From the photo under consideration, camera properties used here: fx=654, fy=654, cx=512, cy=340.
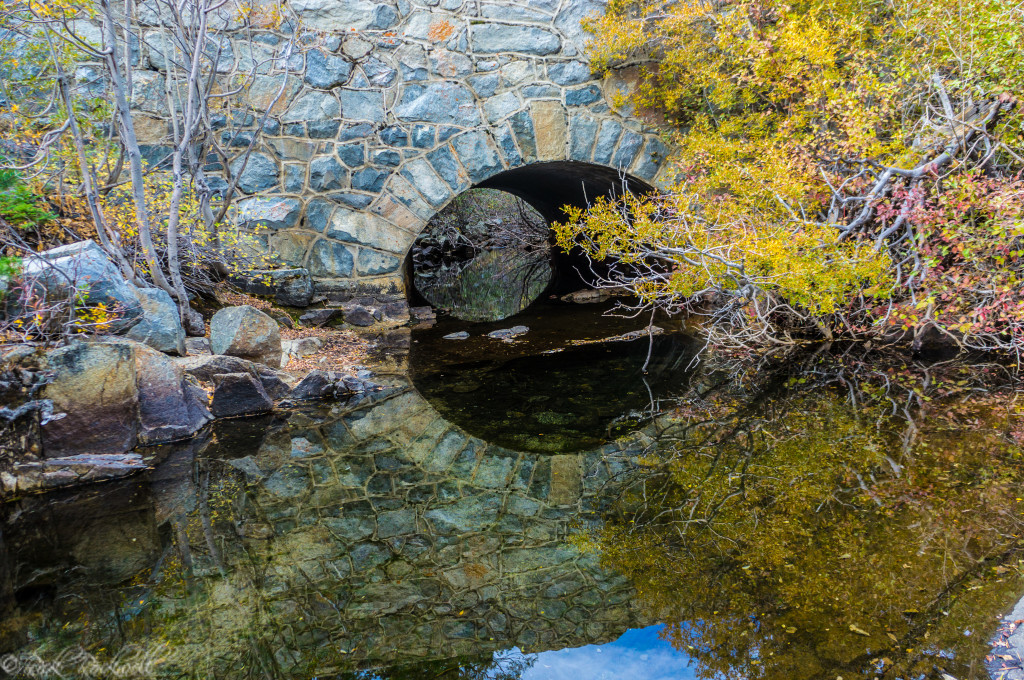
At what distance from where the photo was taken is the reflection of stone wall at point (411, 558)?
7.10ft

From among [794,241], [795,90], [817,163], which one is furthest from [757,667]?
[795,90]

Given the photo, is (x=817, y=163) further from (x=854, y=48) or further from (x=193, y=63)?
(x=193, y=63)

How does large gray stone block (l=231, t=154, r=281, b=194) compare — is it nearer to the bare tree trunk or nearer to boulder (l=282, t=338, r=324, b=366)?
the bare tree trunk

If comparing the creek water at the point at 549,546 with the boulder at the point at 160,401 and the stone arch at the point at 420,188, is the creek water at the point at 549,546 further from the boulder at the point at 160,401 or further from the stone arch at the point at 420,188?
the stone arch at the point at 420,188

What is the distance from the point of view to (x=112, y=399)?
375 centimetres

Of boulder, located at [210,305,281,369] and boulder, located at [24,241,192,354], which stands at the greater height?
boulder, located at [24,241,192,354]

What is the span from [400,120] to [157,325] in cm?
349

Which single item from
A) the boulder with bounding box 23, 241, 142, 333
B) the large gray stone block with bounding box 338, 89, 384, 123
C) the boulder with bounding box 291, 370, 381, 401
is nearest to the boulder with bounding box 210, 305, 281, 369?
the boulder with bounding box 291, 370, 381, 401

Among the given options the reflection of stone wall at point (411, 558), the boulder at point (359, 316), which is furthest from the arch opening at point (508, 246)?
the reflection of stone wall at point (411, 558)

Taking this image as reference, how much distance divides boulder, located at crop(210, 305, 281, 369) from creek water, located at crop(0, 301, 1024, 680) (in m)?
0.98

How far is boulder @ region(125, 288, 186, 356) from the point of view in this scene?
462 centimetres

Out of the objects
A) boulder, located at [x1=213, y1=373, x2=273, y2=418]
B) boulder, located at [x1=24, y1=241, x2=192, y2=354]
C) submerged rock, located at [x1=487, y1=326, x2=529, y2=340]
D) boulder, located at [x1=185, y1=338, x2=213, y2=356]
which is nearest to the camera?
boulder, located at [x1=24, y1=241, x2=192, y2=354]

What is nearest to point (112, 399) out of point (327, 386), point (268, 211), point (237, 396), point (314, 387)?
point (237, 396)

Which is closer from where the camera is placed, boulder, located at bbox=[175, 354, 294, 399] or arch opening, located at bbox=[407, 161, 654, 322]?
boulder, located at bbox=[175, 354, 294, 399]
